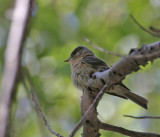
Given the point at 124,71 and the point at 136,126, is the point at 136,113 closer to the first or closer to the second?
the point at 136,126

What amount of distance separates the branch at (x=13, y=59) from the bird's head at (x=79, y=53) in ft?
8.46

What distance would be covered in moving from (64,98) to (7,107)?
3585 millimetres

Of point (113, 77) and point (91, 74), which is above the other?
point (113, 77)

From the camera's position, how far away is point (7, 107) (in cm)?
178

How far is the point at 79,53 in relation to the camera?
4902 millimetres

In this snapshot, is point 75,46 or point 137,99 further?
point 75,46

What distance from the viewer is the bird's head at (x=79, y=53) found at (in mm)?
4836

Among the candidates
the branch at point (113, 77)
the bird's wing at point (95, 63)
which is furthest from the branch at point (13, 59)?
the bird's wing at point (95, 63)

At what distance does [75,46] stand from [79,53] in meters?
Answer: 0.58

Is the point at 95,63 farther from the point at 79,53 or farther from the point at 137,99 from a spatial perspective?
the point at 79,53

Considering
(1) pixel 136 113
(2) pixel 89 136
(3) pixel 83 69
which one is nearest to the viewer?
(2) pixel 89 136

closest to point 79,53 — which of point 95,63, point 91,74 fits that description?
point 95,63

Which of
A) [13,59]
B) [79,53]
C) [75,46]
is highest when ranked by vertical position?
[13,59]

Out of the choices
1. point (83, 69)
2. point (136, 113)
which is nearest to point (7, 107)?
point (83, 69)
